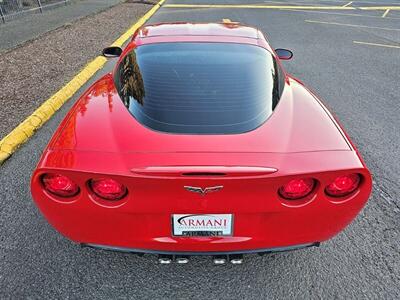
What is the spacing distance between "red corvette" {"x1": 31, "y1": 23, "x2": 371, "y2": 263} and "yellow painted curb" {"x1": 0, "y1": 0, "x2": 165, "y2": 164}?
5.80 feet

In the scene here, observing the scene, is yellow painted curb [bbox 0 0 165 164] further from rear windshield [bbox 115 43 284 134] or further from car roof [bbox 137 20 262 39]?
car roof [bbox 137 20 262 39]

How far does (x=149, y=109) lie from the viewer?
85.1 inches

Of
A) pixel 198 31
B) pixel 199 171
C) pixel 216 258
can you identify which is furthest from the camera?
pixel 198 31

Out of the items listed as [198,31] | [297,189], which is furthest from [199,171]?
[198,31]

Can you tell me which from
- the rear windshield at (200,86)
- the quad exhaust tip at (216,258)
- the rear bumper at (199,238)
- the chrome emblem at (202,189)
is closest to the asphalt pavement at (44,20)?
the rear windshield at (200,86)

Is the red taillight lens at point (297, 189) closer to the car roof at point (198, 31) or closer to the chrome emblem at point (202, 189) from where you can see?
the chrome emblem at point (202, 189)

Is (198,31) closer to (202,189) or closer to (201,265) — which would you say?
(202,189)

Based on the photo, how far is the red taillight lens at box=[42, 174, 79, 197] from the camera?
1821 mm

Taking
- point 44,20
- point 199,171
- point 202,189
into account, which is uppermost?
point 199,171

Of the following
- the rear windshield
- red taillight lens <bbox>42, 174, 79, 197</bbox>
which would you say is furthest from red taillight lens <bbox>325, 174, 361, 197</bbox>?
red taillight lens <bbox>42, 174, 79, 197</bbox>

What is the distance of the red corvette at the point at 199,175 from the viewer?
5.71 feet

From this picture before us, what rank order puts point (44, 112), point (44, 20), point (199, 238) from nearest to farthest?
point (199, 238) < point (44, 112) < point (44, 20)

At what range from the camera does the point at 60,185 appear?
184cm

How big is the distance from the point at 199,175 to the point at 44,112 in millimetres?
3401
